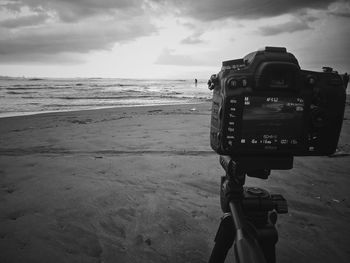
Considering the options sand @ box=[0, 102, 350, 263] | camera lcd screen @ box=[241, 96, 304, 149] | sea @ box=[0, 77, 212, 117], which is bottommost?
sand @ box=[0, 102, 350, 263]

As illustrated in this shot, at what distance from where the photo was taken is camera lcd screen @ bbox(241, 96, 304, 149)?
1361 mm

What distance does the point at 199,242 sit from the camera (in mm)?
2523

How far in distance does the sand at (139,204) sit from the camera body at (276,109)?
148 centimetres

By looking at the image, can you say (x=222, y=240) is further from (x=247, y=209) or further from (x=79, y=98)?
(x=79, y=98)

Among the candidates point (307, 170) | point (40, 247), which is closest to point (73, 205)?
point (40, 247)

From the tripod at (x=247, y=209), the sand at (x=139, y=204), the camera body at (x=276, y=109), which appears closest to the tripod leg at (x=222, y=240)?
the tripod at (x=247, y=209)

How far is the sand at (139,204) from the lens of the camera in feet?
7.82

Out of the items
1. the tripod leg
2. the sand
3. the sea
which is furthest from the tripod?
the sea

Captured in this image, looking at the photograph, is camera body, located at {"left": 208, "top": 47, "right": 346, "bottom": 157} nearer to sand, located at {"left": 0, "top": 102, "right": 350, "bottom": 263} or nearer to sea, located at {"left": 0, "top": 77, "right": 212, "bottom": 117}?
sand, located at {"left": 0, "top": 102, "right": 350, "bottom": 263}

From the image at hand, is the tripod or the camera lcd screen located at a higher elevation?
the camera lcd screen

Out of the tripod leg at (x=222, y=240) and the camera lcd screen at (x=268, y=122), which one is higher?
the camera lcd screen at (x=268, y=122)

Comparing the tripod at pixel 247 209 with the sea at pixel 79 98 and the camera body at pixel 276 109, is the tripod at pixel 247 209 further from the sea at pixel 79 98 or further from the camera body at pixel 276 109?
the sea at pixel 79 98

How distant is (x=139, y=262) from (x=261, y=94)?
183 centimetres

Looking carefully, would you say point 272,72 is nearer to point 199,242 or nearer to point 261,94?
point 261,94
